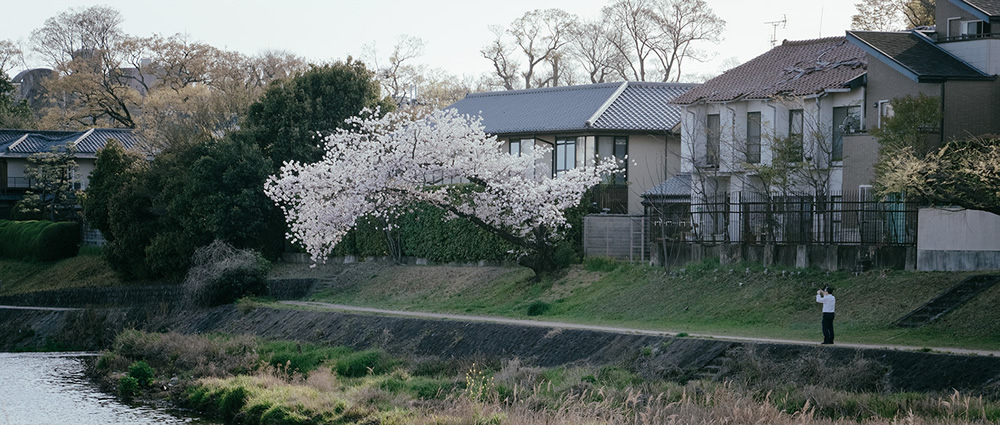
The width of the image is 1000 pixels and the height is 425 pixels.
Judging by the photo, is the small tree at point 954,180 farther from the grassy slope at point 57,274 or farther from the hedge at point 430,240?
the grassy slope at point 57,274

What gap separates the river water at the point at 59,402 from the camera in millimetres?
25391

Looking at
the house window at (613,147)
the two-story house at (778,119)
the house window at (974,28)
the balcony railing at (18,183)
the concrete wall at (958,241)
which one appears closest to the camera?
the concrete wall at (958,241)

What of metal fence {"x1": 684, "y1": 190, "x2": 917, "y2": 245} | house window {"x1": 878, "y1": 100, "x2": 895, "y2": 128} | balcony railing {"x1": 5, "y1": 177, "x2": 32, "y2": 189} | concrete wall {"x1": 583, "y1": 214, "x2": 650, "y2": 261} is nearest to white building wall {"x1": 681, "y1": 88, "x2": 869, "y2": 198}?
house window {"x1": 878, "y1": 100, "x2": 895, "y2": 128}

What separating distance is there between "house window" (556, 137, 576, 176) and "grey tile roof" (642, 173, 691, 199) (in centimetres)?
521

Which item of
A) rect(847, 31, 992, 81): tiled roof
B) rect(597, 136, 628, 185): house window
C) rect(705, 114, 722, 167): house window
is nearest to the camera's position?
rect(847, 31, 992, 81): tiled roof

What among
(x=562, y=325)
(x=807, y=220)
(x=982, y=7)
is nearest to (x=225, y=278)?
(x=562, y=325)

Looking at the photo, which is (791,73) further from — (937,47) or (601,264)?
(601,264)

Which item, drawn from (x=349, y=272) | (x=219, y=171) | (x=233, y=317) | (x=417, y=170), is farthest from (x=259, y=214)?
(x=417, y=170)

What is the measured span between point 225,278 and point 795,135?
21.6 m

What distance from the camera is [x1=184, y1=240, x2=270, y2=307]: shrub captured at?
43875 mm

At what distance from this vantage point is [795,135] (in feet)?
119

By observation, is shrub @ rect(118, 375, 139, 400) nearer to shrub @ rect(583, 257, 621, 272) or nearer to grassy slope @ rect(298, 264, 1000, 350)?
grassy slope @ rect(298, 264, 1000, 350)

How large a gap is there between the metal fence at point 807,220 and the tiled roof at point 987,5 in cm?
575

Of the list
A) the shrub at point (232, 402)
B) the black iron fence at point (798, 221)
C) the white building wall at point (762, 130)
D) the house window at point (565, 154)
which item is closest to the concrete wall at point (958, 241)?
the black iron fence at point (798, 221)
